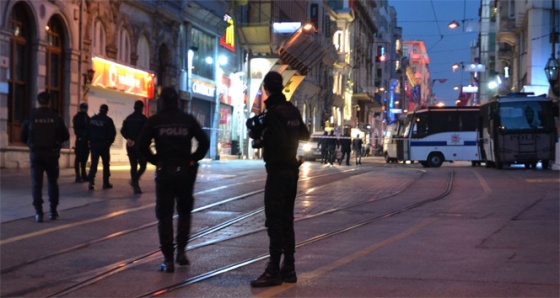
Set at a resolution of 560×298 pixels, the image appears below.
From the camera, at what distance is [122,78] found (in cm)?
2997

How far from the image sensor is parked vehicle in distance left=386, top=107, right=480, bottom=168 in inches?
1565

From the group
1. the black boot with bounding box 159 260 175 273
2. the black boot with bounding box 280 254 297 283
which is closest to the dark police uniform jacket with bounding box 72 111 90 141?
the black boot with bounding box 159 260 175 273

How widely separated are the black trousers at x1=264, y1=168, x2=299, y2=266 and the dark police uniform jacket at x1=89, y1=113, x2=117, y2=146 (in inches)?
360

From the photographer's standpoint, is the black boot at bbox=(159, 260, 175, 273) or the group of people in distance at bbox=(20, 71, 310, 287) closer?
the group of people in distance at bbox=(20, 71, 310, 287)

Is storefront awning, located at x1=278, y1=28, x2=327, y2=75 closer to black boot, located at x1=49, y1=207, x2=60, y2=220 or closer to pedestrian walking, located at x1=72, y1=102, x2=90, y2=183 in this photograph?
pedestrian walking, located at x1=72, y1=102, x2=90, y2=183

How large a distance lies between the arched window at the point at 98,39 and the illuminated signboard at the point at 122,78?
0.38 metres

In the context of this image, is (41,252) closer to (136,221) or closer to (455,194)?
(136,221)

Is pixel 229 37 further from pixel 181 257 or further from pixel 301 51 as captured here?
pixel 181 257

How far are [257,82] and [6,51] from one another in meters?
25.8

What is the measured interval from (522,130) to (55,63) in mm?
18143

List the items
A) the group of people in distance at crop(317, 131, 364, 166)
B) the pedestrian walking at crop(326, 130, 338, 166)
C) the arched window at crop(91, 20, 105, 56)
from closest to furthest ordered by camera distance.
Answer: the arched window at crop(91, 20, 105, 56)
the pedestrian walking at crop(326, 130, 338, 166)
the group of people in distance at crop(317, 131, 364, 166)

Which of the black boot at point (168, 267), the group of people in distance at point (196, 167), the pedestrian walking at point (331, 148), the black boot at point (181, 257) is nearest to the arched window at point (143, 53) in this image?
the pedestrian walking at point (331, 148)

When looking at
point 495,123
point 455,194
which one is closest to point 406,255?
point 455,194

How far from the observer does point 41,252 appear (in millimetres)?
8922
